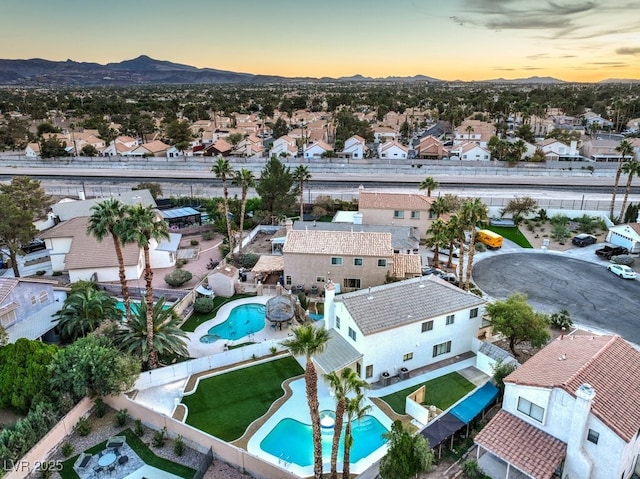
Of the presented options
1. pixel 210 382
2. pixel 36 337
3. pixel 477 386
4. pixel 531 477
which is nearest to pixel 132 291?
pixel 36 337

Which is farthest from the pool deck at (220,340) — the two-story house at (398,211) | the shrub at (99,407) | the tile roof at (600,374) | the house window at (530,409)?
the two-story house at (398,211)

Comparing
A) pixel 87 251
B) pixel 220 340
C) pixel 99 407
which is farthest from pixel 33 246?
pixel 99 407

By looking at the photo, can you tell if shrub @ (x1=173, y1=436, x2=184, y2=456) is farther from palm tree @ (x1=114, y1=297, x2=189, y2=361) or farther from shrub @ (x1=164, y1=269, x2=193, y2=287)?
shrub @ (x1=164, y1=269, x2=193, y2=287)

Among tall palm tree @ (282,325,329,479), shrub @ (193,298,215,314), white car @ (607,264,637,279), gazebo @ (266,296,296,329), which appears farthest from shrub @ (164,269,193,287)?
white car @ (607,264,637,279)

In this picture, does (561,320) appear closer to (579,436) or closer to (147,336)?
(579,436)

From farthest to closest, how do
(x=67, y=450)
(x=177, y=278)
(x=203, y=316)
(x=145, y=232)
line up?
(x=177, y=278) → (x=203, y=316) → (x=145, y=232) → (x=67, y=450)

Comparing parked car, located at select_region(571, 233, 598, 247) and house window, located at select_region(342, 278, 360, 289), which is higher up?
parked car, located at select_region(571, 233, 598, 247)

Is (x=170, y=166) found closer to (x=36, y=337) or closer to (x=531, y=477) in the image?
(x=36, y=337)
